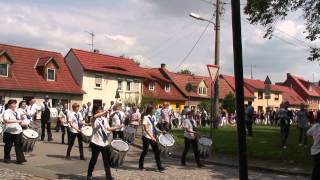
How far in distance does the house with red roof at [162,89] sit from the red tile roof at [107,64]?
307 cm

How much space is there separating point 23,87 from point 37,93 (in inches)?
74.0

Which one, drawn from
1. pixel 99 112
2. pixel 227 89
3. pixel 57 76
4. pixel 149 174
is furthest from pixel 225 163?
pixel 227 89

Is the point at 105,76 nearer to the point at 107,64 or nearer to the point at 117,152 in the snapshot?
the point at 107,64

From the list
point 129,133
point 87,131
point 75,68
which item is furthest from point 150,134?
point 75,68

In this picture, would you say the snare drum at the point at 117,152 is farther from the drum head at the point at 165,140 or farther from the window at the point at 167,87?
the window at the point at 167,87

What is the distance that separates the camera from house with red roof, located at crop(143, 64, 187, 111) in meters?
64.1

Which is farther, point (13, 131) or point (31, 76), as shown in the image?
point (31, 76)

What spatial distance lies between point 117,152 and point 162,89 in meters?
53.8

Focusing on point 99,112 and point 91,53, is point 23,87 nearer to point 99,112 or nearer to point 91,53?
point 91,53

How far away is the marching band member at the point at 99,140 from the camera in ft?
40.3

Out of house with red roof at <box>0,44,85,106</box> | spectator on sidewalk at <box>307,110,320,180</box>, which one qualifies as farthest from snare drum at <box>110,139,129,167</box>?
house with red roof at <box>0,44,85,106</box>

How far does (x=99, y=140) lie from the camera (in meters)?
12.4

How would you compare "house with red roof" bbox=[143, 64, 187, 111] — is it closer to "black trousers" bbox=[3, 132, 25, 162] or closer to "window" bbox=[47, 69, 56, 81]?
"window" bbox=[47, 69, 56, 81]

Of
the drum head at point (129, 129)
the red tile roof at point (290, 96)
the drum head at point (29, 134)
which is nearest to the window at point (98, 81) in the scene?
the drum head at point (129, 129)
